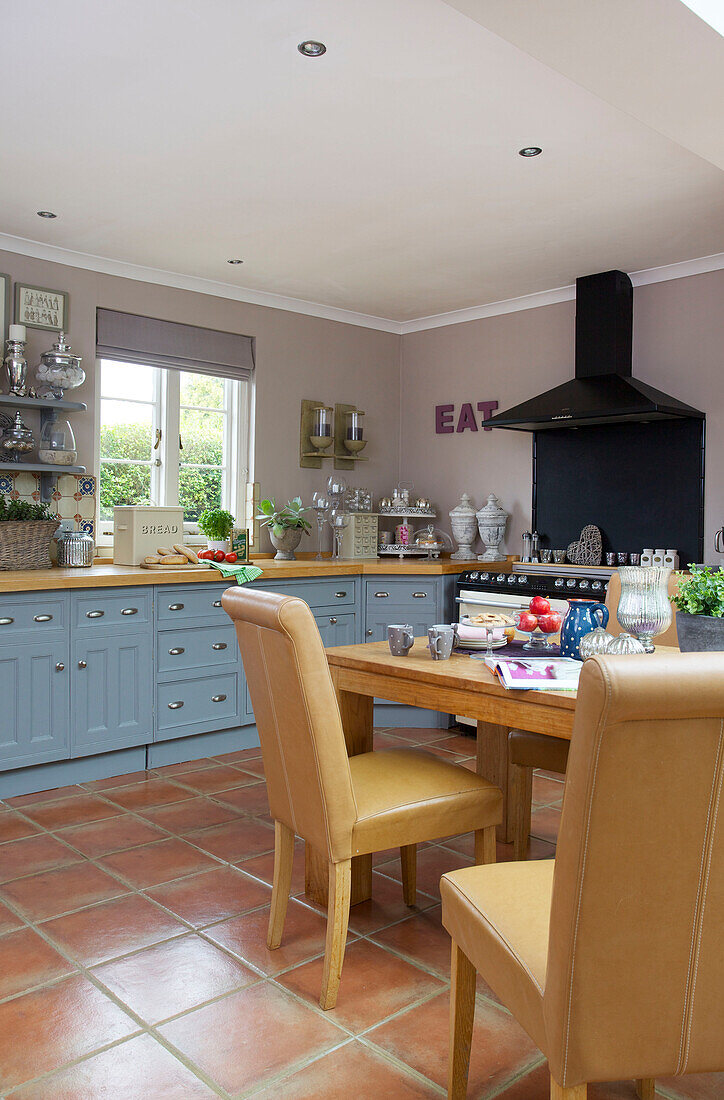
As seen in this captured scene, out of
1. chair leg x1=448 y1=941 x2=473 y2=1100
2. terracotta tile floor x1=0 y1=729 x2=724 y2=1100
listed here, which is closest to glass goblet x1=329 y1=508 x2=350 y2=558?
terracotta tile floor x1=0 y1=729 x2=724 y2=1100

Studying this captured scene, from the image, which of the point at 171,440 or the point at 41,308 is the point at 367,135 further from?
the point at 171,440

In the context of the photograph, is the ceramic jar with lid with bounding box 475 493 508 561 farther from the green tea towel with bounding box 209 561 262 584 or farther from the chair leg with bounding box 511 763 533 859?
the chair leg with bounding box 511 763 533 859

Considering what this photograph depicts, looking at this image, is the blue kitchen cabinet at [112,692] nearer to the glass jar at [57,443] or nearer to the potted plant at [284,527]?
the glass jar at [57,443]

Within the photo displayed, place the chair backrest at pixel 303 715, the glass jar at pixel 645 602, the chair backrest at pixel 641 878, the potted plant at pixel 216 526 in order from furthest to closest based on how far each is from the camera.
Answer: the potted plant at pixel 216 526 → the glass jar at pixel 645 602 → the chair backrest at pixel 303 715 → the chair backrest at pixel 641 878

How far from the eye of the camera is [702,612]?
208 centimetres

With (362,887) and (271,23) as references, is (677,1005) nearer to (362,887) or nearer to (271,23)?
(362,887)

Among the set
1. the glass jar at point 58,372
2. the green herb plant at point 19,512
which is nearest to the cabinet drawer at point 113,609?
the green herb plant at point 19,512

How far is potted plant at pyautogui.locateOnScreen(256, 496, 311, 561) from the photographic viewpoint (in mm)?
5117

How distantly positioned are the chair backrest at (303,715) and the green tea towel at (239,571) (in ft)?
6.79

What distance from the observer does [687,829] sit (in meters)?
1.19

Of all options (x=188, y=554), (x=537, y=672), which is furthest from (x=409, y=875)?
(x=188, y=554)

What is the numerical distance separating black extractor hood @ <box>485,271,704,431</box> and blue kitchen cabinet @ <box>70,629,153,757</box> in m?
2.36

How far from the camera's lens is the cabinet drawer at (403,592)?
16.0 ft

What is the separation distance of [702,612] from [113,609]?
2682 mm
